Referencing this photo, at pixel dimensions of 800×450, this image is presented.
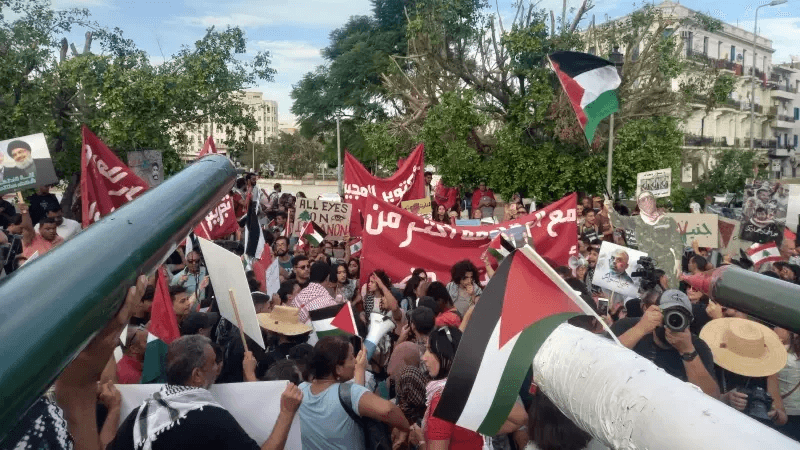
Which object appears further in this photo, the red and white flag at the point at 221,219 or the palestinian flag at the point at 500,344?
the red and white flag at the point at 221,219

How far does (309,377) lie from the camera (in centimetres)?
376

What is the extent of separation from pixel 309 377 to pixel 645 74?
61.4 ft

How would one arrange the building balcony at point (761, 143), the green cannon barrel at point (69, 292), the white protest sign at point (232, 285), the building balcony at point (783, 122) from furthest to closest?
the building balcony at point (783, 122) → the building balcony at point (761, 143) → the white protest sign at point (232, 285) → the green cannon barrel at point (69, 292)

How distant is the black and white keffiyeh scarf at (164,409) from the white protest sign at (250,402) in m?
0.34

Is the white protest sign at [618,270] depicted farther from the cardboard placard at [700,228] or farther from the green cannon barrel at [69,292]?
the green cannon barrel at [69,292]

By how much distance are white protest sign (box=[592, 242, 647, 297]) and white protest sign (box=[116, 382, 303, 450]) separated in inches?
184

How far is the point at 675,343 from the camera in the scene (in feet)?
12.9

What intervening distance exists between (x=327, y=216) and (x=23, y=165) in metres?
4.45

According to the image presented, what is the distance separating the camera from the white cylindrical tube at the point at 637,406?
1.14m

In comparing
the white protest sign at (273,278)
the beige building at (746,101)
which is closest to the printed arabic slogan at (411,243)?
the white protest sign at (273,278)

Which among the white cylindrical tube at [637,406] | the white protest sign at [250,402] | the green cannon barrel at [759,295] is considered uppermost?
the green cannon barrel at [759,295]

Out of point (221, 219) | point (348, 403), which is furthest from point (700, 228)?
point (348, 403)

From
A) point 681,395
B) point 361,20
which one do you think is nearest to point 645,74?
point 681,395

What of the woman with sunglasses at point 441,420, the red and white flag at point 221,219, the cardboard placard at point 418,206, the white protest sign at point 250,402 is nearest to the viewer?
the white protest sign at point 250,402
